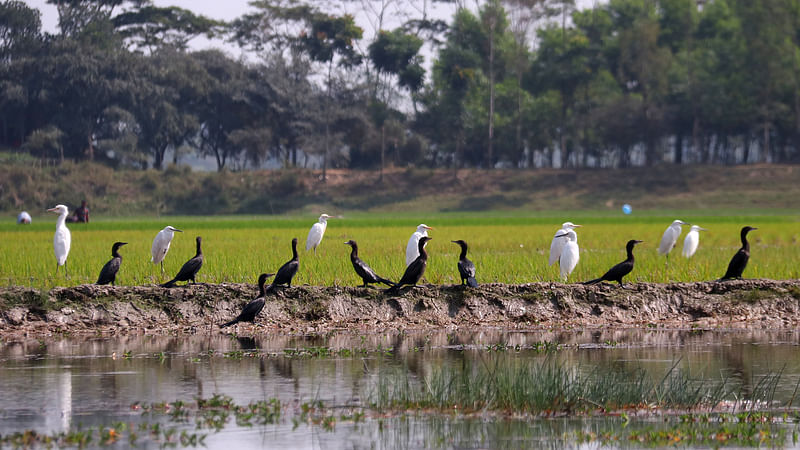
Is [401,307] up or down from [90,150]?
down

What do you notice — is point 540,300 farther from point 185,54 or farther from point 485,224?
point 185,54

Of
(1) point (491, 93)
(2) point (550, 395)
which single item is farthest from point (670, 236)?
(1) point (491, 93)

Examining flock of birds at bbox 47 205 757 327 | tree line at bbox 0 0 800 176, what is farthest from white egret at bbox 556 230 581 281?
tree line at bbox 0 0 800 176

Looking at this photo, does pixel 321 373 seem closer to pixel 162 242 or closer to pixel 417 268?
pixel 417 268

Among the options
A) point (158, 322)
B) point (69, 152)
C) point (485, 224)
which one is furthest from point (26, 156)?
point (158, 322)

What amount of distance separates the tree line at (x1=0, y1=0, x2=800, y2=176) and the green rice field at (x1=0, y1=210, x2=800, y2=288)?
1409 inches

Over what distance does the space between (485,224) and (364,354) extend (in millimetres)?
35470

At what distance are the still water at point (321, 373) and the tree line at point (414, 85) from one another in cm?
6621

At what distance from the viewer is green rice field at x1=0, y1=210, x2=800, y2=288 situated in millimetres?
20406

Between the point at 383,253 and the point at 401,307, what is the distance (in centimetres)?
1004

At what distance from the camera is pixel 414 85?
89625mm

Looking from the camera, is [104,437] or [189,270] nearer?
[104,437]

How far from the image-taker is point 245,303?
55.5 feet

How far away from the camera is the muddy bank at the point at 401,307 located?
16391 millimetres
